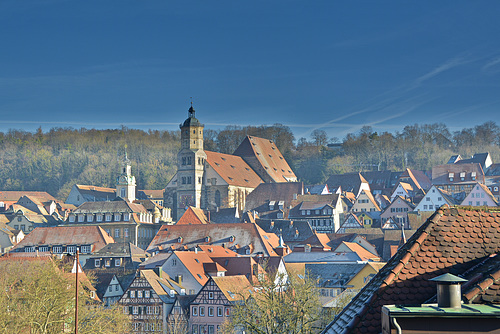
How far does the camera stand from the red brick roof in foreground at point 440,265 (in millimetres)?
8367

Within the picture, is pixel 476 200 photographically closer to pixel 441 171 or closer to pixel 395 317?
pixel 441 171

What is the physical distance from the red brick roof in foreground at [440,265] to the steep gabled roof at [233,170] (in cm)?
13801

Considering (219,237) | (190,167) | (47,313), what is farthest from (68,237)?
(47,313)

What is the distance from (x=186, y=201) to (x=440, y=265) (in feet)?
453

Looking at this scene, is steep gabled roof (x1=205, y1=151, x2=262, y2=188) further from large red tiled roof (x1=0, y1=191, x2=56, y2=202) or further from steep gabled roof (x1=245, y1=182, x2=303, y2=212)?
large red tiled roof (x1=0, y1=191, x2=56, y2=202)

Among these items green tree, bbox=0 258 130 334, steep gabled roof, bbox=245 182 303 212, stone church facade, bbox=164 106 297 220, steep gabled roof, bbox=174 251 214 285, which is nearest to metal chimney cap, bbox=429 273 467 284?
green tree, bbox=0 258 130 334

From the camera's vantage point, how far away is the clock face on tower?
477 ft

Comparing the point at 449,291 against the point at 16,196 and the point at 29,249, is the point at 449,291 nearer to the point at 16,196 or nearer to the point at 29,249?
the point at 29,249

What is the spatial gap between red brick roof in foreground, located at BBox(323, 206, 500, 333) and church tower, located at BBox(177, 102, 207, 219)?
137 meters

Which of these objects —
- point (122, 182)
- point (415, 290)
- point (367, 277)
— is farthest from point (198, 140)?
point (415, 290)

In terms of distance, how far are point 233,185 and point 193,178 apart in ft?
22.4

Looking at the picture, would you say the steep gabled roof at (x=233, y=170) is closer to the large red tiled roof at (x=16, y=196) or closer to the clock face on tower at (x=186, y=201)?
the clock face on tower at (x=186, y=201)

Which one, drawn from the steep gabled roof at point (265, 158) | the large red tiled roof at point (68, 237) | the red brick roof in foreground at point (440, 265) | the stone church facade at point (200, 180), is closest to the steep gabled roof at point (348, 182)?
the steep gabled roof at point (265, 158)

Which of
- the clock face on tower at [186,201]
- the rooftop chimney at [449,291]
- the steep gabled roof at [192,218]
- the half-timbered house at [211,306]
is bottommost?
the half-timbered house at [211,306]
